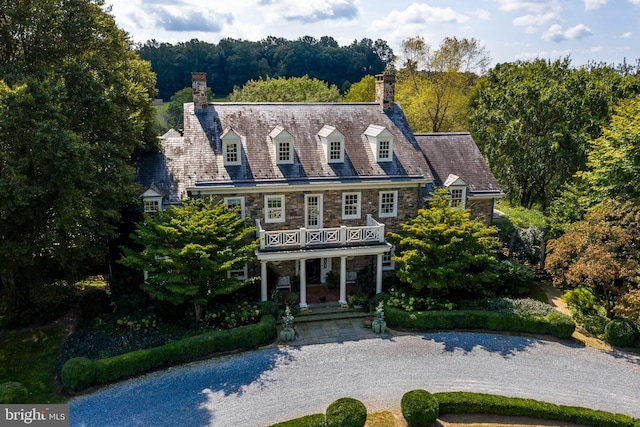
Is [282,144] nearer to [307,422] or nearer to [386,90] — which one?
[386,90]

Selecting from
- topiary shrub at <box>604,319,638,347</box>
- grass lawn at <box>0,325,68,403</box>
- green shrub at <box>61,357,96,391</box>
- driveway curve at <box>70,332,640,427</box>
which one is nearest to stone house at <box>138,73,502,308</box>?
driveway curve at <box>70,332,640,427</box>

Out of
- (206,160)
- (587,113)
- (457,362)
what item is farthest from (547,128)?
(206,160)

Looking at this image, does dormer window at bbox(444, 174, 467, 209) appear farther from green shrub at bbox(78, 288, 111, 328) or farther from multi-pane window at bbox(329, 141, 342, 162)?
green shrub at bbox(78, 288, 111, 328)

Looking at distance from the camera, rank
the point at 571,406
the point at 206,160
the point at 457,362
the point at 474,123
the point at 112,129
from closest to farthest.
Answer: the point at 571,406 → the point at 457,362 → the point at 112,129 → the point at 206,160 → the point at 474,123

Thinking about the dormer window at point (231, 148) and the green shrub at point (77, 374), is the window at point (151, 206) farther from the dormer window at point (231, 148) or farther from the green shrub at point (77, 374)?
the green shrub at point (77, 374)

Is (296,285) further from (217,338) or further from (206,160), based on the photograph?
(206,160)

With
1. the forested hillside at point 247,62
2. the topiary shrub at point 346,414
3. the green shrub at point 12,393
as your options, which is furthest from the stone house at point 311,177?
the forested hillside at point 247,62
